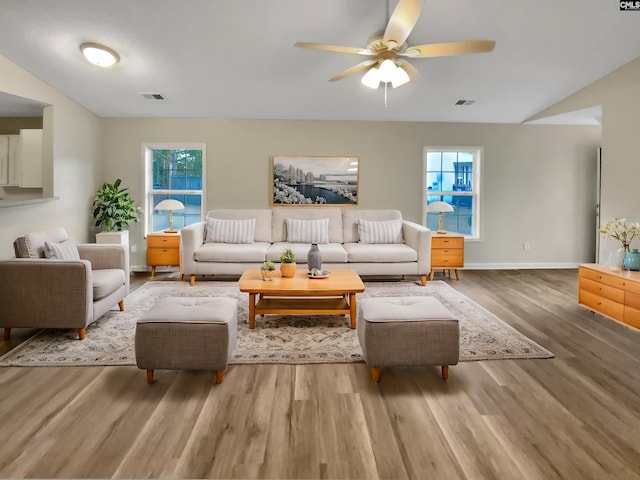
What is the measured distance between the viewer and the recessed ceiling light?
13.9 ft

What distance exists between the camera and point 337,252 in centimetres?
552

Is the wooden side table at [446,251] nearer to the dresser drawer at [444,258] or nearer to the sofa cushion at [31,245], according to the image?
the dresser drawer at [444,258]

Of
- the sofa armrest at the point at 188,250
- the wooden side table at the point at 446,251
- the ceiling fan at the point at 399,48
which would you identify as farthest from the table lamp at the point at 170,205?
the wooden side table at the point at 446,251

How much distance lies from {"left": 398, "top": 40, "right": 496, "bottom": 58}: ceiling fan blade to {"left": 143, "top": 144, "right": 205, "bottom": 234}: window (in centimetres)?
406

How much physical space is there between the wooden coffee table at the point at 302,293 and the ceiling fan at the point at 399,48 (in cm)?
177

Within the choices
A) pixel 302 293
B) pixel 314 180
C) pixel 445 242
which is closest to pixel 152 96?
pixel 314 180

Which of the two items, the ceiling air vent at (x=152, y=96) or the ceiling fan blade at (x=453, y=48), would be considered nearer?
the ceiling fan blade at (x=453, y=48)

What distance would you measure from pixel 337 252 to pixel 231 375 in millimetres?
2862

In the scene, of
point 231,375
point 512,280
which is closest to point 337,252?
point 512,280

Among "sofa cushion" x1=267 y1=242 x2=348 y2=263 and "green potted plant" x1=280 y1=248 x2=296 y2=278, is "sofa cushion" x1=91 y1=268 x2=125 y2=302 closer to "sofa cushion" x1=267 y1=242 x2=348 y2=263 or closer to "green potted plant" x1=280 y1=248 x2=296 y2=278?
"green potted plant" x1=280 y1=248 x2=296 y2=278

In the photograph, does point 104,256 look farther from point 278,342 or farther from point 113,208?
point 278,342

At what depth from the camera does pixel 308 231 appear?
19.8 feet

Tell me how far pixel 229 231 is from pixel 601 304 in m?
4.21

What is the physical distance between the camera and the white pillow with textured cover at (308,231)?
602cm
